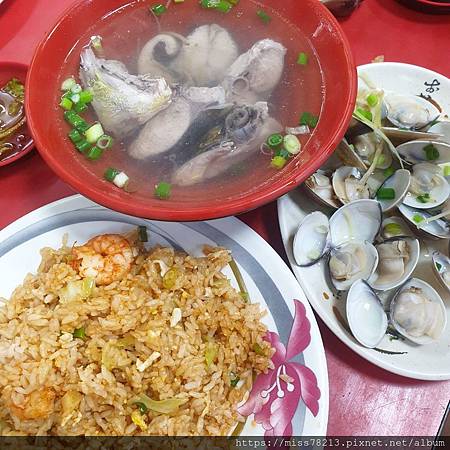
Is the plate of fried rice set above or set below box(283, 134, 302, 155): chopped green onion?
below

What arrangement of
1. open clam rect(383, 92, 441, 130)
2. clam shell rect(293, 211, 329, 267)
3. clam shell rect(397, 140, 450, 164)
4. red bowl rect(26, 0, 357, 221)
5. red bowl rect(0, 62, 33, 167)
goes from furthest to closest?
1. red bowl rect(0, 62, 33, 167)
2. open clam rect(383, 92, 441, 130)
3. clam shell rect(397, 140, 450, 164)
4. clam shell rect(293, 211, 329, 267)
5. red bowl rect(26, 0, 357, 221)

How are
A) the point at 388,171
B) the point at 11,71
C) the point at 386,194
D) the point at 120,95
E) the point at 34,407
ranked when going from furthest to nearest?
the point at 11,71
the point at 388,171
the point at 386,194
the point at 120,95
the point at 34,407

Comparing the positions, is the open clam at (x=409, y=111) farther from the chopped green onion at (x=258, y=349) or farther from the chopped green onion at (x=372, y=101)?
the chopped green onion at (x=258, y=349)

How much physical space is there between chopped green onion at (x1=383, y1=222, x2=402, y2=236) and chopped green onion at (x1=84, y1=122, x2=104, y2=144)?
1.09 meters

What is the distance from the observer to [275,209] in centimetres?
189

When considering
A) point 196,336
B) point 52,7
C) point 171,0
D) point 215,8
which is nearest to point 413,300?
point 196,336

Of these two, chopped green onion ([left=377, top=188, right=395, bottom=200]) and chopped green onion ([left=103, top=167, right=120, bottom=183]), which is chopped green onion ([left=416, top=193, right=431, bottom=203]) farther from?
chopped green onion ([left=103, top=167, right=120, bottom=183])

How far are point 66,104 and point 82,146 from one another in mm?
164

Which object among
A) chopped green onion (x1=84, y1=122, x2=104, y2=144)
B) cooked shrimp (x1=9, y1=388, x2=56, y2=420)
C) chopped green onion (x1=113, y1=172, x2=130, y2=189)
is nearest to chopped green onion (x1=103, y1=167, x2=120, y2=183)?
chopped green onion (x1=113, y1=172, x2=130, y2=189)

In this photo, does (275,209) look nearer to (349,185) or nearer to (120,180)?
(349,185)

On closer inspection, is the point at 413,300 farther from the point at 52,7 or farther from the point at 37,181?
the point at 52,7

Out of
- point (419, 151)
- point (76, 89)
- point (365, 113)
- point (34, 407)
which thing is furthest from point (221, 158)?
point (34, 407)

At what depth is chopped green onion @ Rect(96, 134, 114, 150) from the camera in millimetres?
1635

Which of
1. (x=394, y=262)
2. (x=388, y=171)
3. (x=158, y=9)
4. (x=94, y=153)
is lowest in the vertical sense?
(x=394, y=262)
